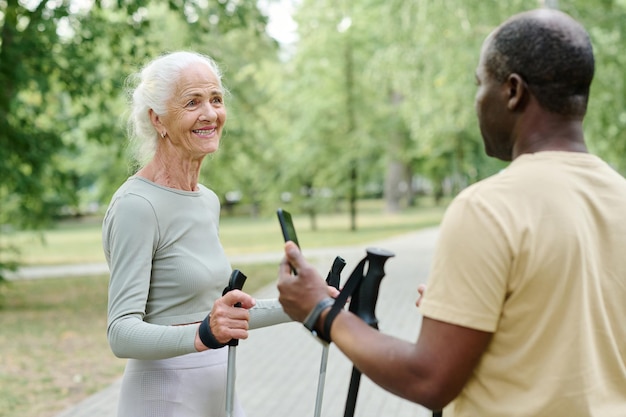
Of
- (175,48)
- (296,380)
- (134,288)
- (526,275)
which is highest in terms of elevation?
(175,48)

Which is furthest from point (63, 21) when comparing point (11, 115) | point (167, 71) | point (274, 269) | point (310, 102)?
point (310, 102)

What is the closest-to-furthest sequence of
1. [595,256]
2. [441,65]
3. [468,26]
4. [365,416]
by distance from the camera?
1. [595,256]
2. [365,416]
3. [468,26]
4. [441,65]

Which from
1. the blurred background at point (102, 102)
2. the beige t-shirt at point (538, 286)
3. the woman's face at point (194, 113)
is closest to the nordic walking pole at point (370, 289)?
the beige t-shirt at point (538, 286)

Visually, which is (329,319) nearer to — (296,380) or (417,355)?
(417,355)

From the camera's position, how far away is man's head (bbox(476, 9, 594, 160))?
68.9 inches

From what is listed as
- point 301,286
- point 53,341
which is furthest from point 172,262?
point 53,341

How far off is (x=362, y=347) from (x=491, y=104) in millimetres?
578

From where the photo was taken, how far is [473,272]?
166cm

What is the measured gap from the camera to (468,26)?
15211 mm

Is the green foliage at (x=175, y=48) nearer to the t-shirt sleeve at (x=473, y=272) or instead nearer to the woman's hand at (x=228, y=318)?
the woman's hand at (x=228, y=318)

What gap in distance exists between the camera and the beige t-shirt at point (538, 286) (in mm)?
1662

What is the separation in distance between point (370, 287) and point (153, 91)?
1.18 metres

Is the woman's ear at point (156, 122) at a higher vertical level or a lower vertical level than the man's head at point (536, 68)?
lower

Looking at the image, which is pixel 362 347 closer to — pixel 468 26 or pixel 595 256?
pixel 595 256
